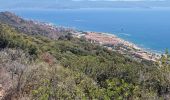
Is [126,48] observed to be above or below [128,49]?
below

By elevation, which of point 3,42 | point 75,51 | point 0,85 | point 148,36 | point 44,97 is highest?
point 44,97

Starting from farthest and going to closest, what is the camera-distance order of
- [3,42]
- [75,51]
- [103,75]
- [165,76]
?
[75,51] < [3,42] < [103,75] < [165,76]

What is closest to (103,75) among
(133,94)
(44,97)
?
(133,94)

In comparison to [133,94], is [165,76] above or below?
above

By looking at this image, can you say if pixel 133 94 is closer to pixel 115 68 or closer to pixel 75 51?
pixel 115 68

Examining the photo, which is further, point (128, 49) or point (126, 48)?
point (126, 48)

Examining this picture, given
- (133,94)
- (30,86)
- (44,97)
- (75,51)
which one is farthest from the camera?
(75,51)

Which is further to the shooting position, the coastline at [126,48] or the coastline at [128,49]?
the coastline at [128,49]

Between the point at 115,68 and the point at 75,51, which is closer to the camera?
the point at 115,68

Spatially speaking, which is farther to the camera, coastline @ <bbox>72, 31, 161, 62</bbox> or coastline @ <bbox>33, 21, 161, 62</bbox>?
coastline @ <bbox>72, 31, 161, 62</bbox>
